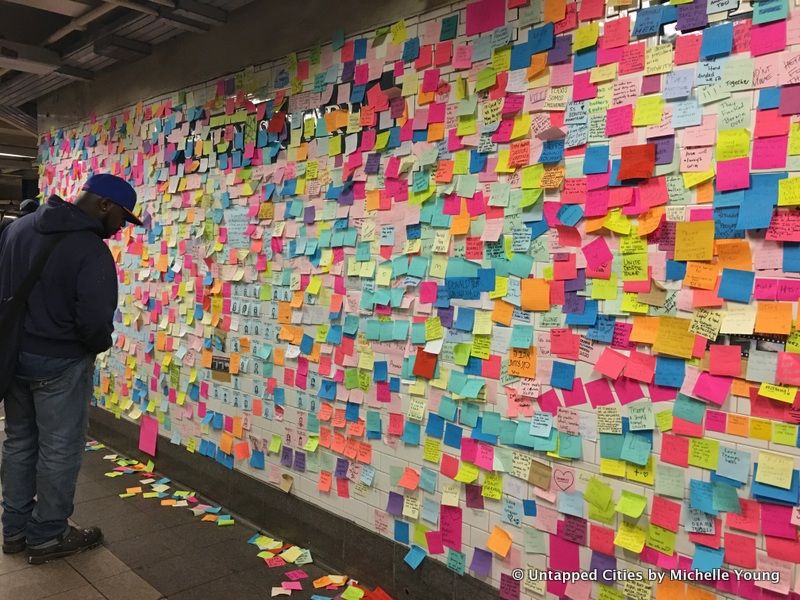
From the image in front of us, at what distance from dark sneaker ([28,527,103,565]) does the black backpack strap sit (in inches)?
47.0

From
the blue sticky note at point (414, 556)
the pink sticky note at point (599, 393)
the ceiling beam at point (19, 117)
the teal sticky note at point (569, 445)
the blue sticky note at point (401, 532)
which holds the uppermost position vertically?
the ceiling beam at point (19, 117)

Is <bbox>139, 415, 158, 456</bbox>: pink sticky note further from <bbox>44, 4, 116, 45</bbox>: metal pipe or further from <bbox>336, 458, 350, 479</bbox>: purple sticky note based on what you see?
<bbox>44, 4, 116, 45</bbox>: metal pipe

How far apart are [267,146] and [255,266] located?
66 centimetres

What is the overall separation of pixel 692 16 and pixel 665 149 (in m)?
0.39

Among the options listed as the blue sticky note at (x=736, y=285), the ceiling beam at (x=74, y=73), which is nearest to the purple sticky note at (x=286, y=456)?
the blue sticky note at (x=736, y=285)

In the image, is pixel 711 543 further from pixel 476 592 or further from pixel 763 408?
pixel 476 592

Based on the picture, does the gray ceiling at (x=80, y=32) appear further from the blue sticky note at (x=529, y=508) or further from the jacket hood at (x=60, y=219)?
the blue sticky note at (x=529, y=508)

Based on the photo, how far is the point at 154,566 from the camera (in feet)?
9.77

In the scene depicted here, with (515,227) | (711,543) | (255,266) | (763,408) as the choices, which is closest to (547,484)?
(711,543)

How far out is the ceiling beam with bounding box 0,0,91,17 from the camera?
3.38 metres

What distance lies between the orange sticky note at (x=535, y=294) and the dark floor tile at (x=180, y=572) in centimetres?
195

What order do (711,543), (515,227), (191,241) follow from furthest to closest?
(191,241), (515,227), (711,543)

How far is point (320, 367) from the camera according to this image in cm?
308

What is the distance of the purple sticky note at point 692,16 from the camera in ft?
6.04
